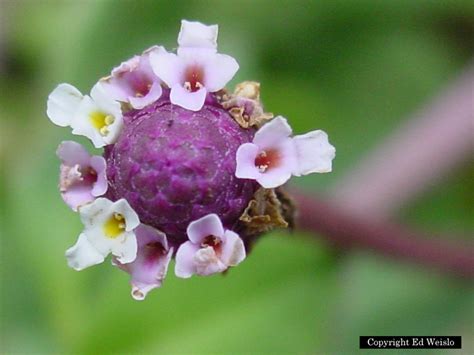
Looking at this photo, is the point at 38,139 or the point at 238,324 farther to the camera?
the point at 38,139

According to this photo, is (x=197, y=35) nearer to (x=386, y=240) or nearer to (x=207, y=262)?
(x=207, y=262)

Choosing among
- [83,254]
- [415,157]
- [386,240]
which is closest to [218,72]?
[83,254]

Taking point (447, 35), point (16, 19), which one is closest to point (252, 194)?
point (447, 35)

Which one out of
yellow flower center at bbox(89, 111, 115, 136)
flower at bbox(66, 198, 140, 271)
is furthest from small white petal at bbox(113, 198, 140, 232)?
yellow flower center at bbox(89, 111, 115, 136)

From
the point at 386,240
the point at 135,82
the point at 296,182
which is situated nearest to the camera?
the point at 135,82

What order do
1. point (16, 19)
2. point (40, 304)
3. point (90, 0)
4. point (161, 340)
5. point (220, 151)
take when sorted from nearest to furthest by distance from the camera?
point (220, 151) < point (161, 340) < point (40, 304) < point (90, 0) < point (16, 19)


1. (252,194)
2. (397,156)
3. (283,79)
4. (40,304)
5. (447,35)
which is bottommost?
(252,194)

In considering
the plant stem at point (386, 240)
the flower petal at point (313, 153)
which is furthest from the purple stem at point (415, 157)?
the flower petal at point (313, 153)

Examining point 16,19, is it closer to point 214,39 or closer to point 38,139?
point 38,139
